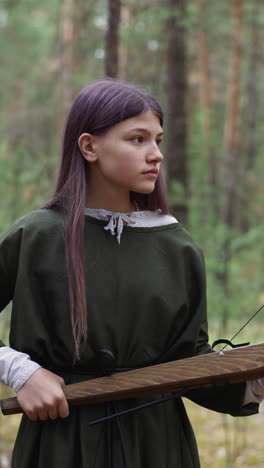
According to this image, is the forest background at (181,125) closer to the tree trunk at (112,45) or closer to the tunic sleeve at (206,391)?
the tree trunk at (112,45)

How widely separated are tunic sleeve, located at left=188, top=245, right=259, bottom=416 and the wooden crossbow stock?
0.77 feet

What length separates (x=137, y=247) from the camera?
7.41 ft

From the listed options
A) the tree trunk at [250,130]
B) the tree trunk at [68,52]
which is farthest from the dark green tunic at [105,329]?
the tree trunk at [250,130]

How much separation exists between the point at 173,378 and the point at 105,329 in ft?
1.00

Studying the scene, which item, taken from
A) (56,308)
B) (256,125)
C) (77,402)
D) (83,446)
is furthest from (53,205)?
(256,125)

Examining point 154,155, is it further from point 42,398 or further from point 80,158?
point 42,398

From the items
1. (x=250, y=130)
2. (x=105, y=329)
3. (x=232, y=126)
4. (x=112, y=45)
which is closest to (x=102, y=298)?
(x=105, y=329)

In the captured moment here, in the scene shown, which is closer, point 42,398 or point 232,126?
point 42,398

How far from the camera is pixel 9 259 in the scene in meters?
2.17

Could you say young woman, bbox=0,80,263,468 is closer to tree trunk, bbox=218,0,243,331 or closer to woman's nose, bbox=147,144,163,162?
woman's nose, bbox=147,144,163,162

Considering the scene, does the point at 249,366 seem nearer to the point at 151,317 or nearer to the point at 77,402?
the point at 151,317

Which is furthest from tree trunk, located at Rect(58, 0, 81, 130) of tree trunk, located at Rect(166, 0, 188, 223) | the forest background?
tree trunk, located at Rect(166, 0, 188, 223)

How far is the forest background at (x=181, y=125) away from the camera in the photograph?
544 centimetres

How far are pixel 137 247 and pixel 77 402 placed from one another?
1.94 feet
